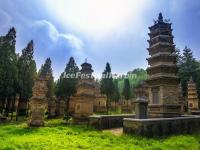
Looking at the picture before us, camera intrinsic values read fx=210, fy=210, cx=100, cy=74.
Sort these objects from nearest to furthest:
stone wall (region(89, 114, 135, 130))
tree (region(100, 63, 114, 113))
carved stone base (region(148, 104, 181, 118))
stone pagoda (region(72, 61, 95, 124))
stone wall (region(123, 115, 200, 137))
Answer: stone wall (region(123, 115, 200, 137)) → stone wall (region(89, 114, 135, 130)) → carved stone base (region(148, 104, 181, 118)) → stone pagoda (region(72, 61, 95, 124)) → tree (region(100, 63, 114, 113))

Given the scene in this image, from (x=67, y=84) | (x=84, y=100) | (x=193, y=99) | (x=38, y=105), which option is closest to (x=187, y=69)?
(x=193, y=99)

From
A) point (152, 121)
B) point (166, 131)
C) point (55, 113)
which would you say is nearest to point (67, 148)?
point (152, 121)

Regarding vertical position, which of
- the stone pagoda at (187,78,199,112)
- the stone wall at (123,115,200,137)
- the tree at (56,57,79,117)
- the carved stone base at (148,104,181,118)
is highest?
the tree at (56,57,79,117)

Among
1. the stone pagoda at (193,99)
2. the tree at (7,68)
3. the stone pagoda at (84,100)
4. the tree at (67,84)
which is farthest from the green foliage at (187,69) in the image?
the tree at (7,68)

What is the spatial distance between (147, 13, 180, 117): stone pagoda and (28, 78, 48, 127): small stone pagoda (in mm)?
10696

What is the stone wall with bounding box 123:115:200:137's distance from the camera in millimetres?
14234

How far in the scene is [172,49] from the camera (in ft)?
73.8

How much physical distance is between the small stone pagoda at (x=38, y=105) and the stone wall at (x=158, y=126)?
27.6ft

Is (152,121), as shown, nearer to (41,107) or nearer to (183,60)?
(41,107)

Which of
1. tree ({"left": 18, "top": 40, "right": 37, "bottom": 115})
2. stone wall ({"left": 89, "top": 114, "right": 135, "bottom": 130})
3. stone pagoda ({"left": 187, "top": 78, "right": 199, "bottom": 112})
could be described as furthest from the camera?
tree ({"left": 18, "top": 40, "right": 37, "bottom": 115})

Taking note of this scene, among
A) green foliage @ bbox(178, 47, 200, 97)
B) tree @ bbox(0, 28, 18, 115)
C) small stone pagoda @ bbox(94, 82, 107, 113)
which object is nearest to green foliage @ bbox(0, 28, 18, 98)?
tree @ bbox(0, 28, 18, 115)

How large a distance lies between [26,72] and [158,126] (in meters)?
26.1

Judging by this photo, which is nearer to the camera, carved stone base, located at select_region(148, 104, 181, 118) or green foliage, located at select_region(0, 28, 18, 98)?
carved stone base, located at select_region(148, 104, 181, 118)

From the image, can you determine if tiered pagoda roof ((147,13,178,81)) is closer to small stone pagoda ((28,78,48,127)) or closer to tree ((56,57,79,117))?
small stone pagoda ((28,78,48,127))
